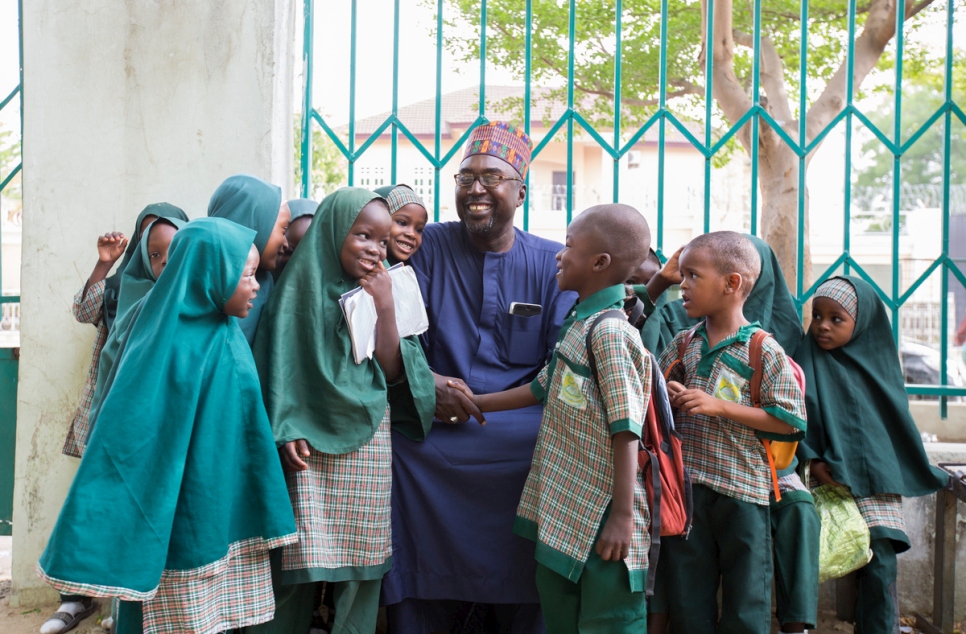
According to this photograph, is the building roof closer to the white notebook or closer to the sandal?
the sandal

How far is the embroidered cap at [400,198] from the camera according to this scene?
344 cm

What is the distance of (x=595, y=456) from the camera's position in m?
2.73

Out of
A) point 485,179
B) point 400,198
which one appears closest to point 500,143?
point 485,179

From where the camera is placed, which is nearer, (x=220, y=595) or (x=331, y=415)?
(x=220, y=595)

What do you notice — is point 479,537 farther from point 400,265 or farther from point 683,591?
point 400,265

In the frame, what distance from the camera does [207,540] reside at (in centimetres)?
254

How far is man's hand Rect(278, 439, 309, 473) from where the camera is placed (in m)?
2.80

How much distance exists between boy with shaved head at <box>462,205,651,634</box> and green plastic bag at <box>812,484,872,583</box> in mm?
932

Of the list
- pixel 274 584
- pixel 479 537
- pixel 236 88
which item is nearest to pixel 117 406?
pixel 274 584

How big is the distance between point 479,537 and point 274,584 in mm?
758

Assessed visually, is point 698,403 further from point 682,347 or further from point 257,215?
point 257,215

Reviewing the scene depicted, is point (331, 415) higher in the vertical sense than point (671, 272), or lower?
lower

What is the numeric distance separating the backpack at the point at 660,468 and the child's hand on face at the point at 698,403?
3.5 inches

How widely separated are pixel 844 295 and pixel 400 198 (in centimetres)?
177
